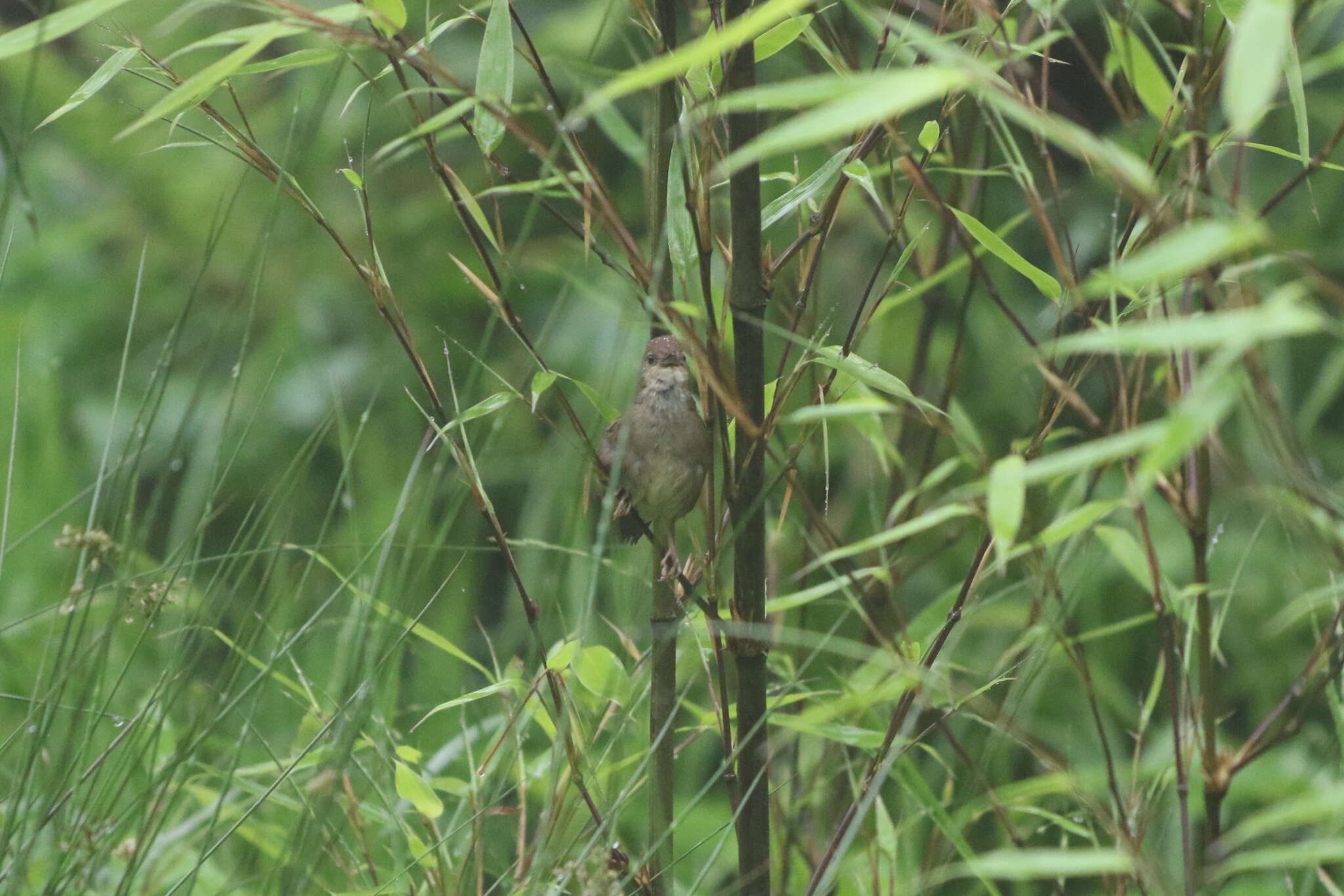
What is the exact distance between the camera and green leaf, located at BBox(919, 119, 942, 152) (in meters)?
0.57

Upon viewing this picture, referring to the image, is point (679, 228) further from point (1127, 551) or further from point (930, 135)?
point (1127, 551)

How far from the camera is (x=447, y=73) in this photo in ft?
1.49

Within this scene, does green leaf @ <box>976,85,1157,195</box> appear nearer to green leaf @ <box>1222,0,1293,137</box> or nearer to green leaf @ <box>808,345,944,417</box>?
green leaf @ <box>1222,0,1293,137</box>

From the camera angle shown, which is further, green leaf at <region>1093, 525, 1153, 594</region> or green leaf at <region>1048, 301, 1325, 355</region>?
green leaf at <region>1093, 525, 1153, 594</region>

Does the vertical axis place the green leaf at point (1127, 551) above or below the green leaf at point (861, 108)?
below

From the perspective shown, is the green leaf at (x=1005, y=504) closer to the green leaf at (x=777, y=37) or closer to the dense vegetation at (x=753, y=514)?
the dense vegetation at (x=753, y=514)

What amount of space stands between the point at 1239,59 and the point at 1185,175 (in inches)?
10.1

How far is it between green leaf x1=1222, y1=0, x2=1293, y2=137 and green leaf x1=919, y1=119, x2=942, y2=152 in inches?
10.4

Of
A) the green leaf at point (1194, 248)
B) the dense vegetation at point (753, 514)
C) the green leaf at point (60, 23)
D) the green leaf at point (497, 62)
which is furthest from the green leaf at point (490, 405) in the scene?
the green leaf at point (1194, 248)

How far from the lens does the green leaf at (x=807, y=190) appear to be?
56cm

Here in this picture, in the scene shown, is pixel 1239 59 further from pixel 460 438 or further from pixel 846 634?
pixel 846 634

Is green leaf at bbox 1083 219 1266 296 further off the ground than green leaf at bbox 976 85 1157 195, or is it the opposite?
green leaf at bbox 976 85 1157 195

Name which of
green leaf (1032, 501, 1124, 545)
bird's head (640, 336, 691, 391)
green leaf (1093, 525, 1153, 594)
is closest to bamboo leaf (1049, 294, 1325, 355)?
green leaf (1032, 501, 1124, 545)

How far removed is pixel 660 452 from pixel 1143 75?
0.40 metres
